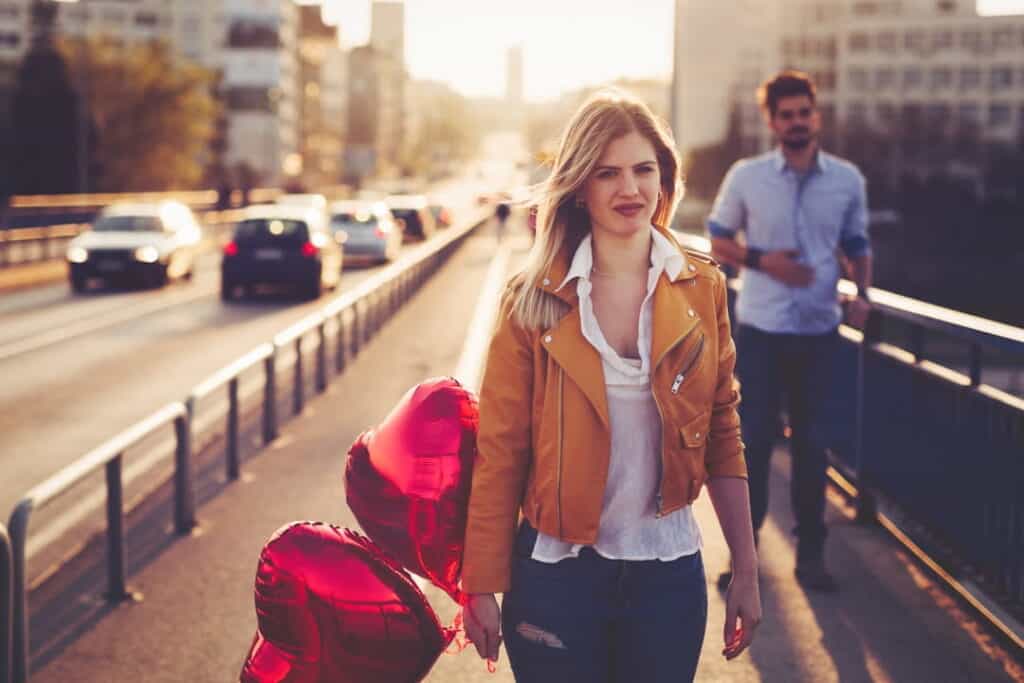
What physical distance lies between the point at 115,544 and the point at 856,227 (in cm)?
326

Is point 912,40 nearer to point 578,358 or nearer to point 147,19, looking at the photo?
point 147,19

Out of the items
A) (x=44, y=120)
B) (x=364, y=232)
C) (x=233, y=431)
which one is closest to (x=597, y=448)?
(x=233, y=431)

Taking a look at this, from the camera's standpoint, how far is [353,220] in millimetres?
40375

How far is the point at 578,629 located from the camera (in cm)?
282

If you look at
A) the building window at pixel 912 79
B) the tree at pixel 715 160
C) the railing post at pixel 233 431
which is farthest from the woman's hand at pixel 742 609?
the building window at pixel 912 79

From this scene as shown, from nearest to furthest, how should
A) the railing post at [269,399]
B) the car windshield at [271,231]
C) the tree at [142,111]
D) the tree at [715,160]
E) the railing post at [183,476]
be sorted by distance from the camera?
the railing post at [183,476], the railing post at [269,399], the car windshield at [271,231], the tree at [142,111], the tree at [715,160]

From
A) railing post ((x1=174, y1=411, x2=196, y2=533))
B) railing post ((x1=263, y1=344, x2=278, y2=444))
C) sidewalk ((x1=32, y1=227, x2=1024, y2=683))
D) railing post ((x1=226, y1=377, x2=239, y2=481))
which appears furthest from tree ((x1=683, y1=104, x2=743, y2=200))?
railing post ((x1=174, y1=411, x2=196, y2=533))

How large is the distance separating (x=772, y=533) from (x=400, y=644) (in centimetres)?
450

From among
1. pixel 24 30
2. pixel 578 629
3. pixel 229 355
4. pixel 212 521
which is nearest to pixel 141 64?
pixel 24 30

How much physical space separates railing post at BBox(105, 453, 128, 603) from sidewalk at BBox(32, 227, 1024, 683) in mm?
128

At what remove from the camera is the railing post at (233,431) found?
920cm

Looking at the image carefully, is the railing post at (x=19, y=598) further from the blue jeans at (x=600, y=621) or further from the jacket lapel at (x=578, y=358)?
the jacket lapel at (x=578, y=358)

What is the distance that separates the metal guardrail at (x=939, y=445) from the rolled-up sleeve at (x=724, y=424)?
240 cm

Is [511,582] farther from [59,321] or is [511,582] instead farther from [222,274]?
[222,274]
